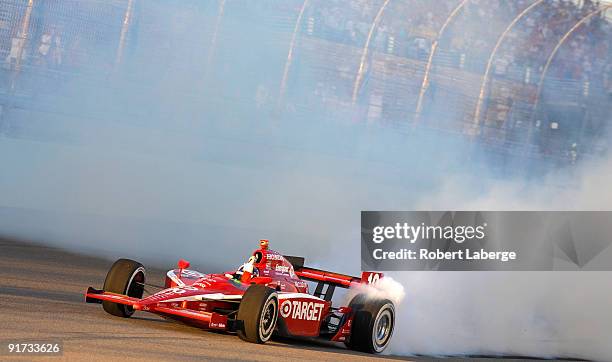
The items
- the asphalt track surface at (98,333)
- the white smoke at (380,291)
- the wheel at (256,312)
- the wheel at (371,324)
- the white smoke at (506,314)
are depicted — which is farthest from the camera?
the white smoke at (506,314)

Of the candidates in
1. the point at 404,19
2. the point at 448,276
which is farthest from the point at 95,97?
the point at 448,276

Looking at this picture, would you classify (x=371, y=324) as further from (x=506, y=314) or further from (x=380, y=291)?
(x=506, y=314)

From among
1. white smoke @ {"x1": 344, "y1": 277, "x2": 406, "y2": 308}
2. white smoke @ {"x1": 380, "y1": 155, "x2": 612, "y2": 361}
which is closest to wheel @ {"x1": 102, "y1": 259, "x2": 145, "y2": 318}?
white smoke @ {"x1": 344, "y1": 277, "x2": 406, "y2": 308}

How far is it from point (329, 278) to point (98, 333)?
13.1ft

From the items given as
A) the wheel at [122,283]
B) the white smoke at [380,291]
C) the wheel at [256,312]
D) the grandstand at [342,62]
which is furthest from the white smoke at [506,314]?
the grandstand at [342,62]

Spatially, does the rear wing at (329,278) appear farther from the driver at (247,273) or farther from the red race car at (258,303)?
the driver at (247,273)

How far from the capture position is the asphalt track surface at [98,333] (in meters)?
10.0

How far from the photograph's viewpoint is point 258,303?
1153 cm

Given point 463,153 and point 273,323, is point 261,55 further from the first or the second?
point 273,323

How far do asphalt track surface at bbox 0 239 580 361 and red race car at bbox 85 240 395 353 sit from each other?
15 cm

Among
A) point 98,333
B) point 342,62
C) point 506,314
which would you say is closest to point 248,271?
point 98,333

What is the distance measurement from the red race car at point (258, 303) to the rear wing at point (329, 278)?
11mm

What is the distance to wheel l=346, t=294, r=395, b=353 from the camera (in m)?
13.2

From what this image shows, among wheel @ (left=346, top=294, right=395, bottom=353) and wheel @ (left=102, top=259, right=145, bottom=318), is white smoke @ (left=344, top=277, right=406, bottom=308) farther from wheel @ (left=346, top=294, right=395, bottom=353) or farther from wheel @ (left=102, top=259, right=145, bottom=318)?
wheel @ (left=102, top=259, right=145, bottom=318)
